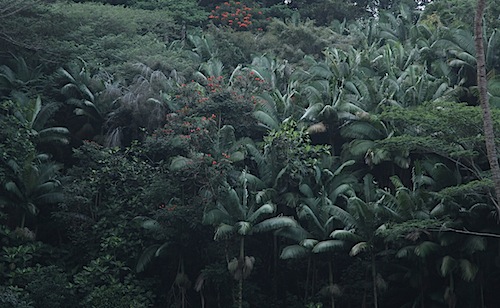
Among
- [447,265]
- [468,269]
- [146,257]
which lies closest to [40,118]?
[146,257]

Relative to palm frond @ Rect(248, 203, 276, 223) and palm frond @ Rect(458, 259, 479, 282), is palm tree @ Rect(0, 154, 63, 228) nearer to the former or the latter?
palm frond @ Rect(248, 203, 276, 223)

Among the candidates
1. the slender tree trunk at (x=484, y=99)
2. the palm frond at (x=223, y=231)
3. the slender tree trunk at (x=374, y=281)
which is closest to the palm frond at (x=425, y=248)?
the slender tree trunk at (x=374, y=281)

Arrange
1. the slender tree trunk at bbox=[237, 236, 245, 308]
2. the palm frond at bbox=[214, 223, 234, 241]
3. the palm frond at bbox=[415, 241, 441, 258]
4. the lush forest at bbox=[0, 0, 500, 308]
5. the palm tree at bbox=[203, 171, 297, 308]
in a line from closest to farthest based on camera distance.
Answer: the palm frond at bbox=[415, 241, 441, 258] → the lush forest at bbox=[0, 0, 500, 308] → the palm frond at bbox=[214, 223, 234, 241] → the palm tree at bbox=[203, 171, 297, 308] → the slender tree trunk at bbox=[237, 236, 245, 308]

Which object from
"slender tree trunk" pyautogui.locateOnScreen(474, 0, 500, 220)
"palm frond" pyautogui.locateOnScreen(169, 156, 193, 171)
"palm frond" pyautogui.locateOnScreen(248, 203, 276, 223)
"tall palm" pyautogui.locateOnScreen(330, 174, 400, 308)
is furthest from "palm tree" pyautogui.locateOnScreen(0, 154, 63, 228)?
"slender tree trunk" pyautogui.locateOnScreen(474, 0, 500, 220)

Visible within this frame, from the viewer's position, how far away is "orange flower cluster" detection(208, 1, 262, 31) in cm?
2986

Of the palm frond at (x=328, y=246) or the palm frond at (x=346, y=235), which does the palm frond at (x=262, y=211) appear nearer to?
the palm frond at (x=328, y=246)

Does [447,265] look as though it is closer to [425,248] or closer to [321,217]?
[425,248]

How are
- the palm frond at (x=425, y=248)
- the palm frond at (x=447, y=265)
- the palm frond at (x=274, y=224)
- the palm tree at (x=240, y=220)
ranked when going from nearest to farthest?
the palm frond at (x=447, y=265)
the palm frond at (x=425, y=248)
the palm tree at (x=240, y=220)
the palm frond at (x=274, y=224)

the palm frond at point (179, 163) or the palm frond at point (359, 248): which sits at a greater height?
the palm frond at point (179, 163)

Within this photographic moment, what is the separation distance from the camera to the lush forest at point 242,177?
56.6 ft

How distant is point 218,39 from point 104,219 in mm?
10433

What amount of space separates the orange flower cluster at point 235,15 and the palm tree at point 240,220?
1253cm

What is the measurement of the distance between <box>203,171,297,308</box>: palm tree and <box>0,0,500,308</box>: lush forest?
0.05 meters

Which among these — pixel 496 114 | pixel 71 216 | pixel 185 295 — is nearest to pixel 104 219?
pixel 71 216
